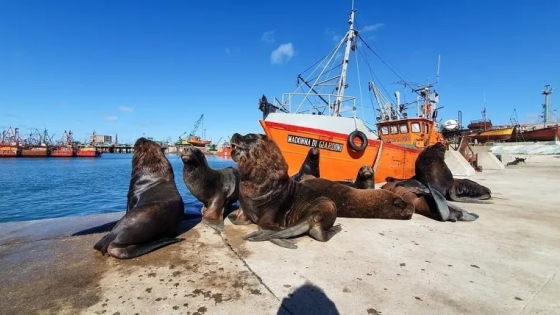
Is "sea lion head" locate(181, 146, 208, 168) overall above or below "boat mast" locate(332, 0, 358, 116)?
below

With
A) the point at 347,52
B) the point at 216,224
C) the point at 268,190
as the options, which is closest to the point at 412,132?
the point at 347,52

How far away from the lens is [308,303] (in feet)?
6.32

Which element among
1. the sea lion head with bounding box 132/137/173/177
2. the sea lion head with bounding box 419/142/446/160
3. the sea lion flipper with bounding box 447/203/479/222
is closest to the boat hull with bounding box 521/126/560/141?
the sea lion head with bounding box 419/142/446/160

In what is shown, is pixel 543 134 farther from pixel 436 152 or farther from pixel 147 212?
pixel 147 212

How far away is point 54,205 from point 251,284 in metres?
12.4

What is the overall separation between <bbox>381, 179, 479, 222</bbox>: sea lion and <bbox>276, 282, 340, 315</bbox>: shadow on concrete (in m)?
3.17

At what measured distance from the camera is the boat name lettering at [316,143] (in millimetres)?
8781

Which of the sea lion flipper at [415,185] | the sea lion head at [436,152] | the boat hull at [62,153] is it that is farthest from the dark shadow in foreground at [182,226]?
the boat hull at [62,153]

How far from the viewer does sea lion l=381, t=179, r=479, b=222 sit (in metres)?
4.36

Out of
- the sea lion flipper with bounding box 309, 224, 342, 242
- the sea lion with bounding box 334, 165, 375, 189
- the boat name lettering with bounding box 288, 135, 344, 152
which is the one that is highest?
the boat name lettering with bounding box 288, 135, 344, 152

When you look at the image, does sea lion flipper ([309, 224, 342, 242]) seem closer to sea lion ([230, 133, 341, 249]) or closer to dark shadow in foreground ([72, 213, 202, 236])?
sea lion ([230, 133, 341, 249])

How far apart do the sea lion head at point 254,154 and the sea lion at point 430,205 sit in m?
2.57

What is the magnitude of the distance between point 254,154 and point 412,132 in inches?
437

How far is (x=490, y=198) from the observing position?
249 inches
